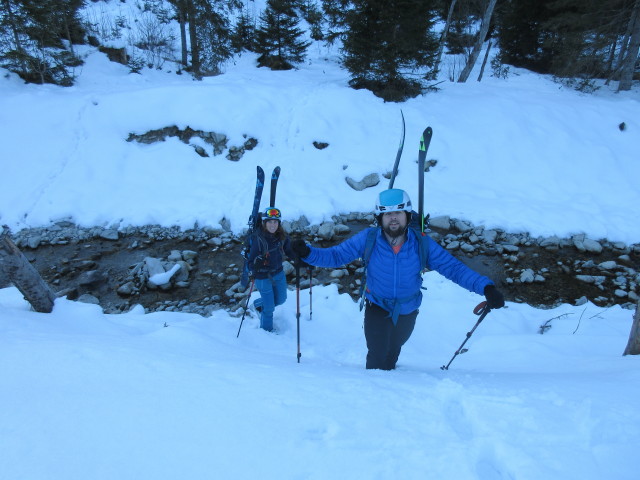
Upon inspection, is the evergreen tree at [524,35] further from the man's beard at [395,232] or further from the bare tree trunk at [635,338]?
the man's beard at [395,232]

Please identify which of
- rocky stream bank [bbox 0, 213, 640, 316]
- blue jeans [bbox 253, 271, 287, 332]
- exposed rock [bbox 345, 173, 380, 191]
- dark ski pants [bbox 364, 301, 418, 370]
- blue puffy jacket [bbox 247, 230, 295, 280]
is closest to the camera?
dark ski pants [bbox 364, 301, 418, 370]

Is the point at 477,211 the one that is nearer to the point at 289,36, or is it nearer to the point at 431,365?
the point at 431,365

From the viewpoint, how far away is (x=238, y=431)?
2.07 m

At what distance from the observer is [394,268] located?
339cm

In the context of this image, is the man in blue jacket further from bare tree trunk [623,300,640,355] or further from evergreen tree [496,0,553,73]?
evergreen tree [496,0,553,73]

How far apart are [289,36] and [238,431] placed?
21512 mm

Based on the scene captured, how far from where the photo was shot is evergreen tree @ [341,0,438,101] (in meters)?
13.6

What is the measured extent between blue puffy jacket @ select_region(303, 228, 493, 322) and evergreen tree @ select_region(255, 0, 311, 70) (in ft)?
61.4

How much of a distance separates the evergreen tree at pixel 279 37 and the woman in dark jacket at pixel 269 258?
1736 centimetres

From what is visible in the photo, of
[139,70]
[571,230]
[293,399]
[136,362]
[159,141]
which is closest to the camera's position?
[293,399]

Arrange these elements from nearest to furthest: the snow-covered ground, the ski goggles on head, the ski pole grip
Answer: the snow-covered ground < the ski pole grip < the ski goggles on head

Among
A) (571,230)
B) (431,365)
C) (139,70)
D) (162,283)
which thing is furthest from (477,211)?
(139,70)

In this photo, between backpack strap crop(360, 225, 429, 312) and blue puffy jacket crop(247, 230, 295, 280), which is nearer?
backpack strap crop(360, 225, 429, 312)

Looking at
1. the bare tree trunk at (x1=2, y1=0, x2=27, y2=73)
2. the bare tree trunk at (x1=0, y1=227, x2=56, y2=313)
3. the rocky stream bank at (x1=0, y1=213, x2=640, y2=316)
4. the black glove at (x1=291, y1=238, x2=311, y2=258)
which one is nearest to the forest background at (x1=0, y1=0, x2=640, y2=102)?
the bare tree trunk at (x1=2, y1=0, x2=27, y2=73)
